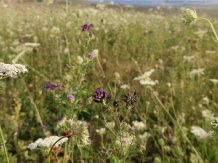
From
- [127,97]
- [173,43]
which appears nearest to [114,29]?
[173,43]

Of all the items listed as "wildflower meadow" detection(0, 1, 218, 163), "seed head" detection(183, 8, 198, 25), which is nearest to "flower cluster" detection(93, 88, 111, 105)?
"wildflower meadow" detection(0, 1, 218, 163)

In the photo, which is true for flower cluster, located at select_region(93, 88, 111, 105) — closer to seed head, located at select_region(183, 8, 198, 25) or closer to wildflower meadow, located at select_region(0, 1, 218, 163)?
wildflower meadow, located at select_region(0, 1, 218, 163)

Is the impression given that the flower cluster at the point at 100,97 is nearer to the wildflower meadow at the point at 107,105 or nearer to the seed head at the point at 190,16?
the wildflower meadow at the point at 107,105

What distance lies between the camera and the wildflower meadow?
136cm

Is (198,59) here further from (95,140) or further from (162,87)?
(95,140)

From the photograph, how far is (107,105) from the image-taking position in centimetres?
119

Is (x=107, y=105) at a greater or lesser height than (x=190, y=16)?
lesser

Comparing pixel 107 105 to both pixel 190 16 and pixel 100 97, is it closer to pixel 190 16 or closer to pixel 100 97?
pixel 100 97

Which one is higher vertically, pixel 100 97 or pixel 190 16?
pixel 190 16

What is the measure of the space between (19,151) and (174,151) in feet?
4.36

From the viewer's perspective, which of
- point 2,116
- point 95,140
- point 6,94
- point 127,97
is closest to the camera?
point 127,97

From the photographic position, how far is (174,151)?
229 cm

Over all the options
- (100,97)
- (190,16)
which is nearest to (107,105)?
(100,97)

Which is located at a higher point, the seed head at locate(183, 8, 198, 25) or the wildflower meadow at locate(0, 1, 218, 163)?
the seed head at locate(183, 8, 198, 25)
